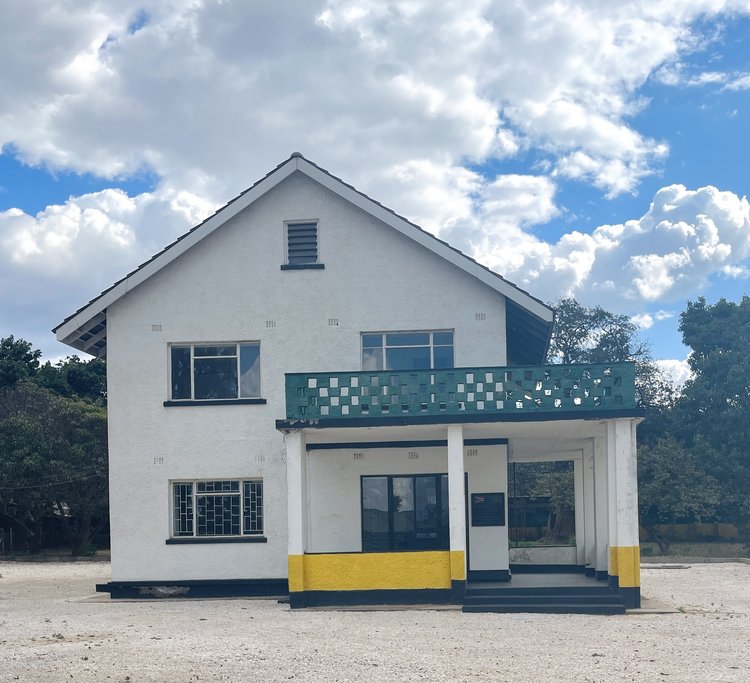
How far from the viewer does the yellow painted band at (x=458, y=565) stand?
18.7m

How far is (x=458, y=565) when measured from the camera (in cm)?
1873

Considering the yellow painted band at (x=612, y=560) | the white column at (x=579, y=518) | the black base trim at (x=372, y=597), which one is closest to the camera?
the black base trim at (x=372, y=597)

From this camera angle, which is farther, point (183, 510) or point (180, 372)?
point (180, 372)

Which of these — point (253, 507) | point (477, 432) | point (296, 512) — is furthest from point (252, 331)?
point (477, 432)

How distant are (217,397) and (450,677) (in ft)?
39.7

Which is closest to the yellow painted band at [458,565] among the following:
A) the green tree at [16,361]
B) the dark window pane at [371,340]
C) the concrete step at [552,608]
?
the concrete step at [552,608]

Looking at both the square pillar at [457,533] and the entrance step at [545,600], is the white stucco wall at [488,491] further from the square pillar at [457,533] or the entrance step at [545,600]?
the square pillar at [457,533]

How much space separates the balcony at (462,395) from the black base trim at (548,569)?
25.5ft

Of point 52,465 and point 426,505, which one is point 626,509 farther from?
point 52,465

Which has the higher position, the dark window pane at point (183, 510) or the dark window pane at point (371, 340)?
the dark window pane at point (371, 340)

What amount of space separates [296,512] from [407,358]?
470 cm

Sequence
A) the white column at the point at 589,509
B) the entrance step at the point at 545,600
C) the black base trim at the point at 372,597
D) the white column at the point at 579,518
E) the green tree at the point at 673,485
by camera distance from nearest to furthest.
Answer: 1. the entrance step at the point at 545,600
2. the black base trim at the point at 372,597
3. the white column at the point at 589,509
4. the white column at the point at 579,518
5. the green tree at the point at 673,485

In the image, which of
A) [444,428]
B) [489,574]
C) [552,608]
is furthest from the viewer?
[489,574]

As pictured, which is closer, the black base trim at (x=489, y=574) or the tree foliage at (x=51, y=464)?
the black base trim at (x=489, y=574)
